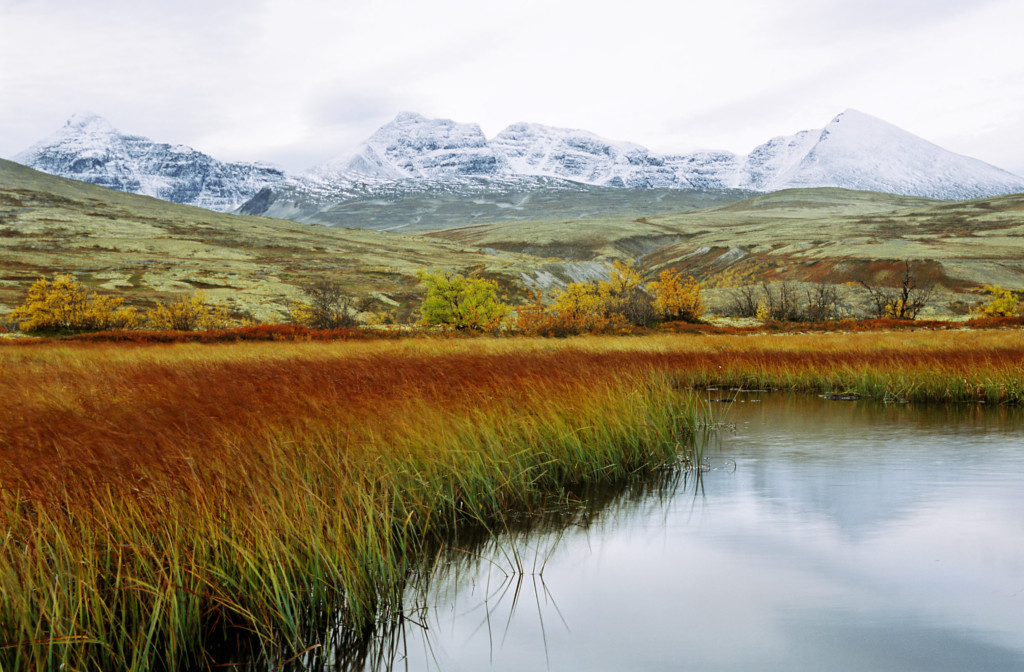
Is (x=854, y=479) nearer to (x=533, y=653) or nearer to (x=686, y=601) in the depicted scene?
(x=686, y=601)

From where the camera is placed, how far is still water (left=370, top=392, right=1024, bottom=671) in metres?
5.20

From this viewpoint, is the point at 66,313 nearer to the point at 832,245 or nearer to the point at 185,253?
the point at 185,253

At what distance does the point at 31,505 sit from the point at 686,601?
5392 mm

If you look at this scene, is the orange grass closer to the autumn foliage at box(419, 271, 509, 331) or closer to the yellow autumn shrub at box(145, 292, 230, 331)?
the autumn foliage at box(419, 271, 509, 331)

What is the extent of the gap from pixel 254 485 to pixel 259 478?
0.07 meters

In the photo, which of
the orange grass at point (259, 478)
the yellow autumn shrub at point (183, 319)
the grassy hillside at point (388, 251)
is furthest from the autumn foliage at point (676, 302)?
the orange grass at point (259, 478)

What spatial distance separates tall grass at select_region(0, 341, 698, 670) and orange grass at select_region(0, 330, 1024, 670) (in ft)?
0.08

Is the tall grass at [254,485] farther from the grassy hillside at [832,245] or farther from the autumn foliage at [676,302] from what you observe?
the grassy hillside at [832,245]

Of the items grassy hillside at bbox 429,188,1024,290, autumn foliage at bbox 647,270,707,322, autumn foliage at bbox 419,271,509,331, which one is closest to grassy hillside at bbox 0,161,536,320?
autumn foliage at bbox 419,271,509,331

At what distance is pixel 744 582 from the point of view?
659 centimetres

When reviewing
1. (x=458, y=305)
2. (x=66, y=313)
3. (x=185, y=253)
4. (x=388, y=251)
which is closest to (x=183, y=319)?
(x=66, y=313)

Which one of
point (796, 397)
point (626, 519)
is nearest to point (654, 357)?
point (796, 397)

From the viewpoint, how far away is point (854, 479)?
10.6 metres

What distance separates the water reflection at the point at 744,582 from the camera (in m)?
5.18
